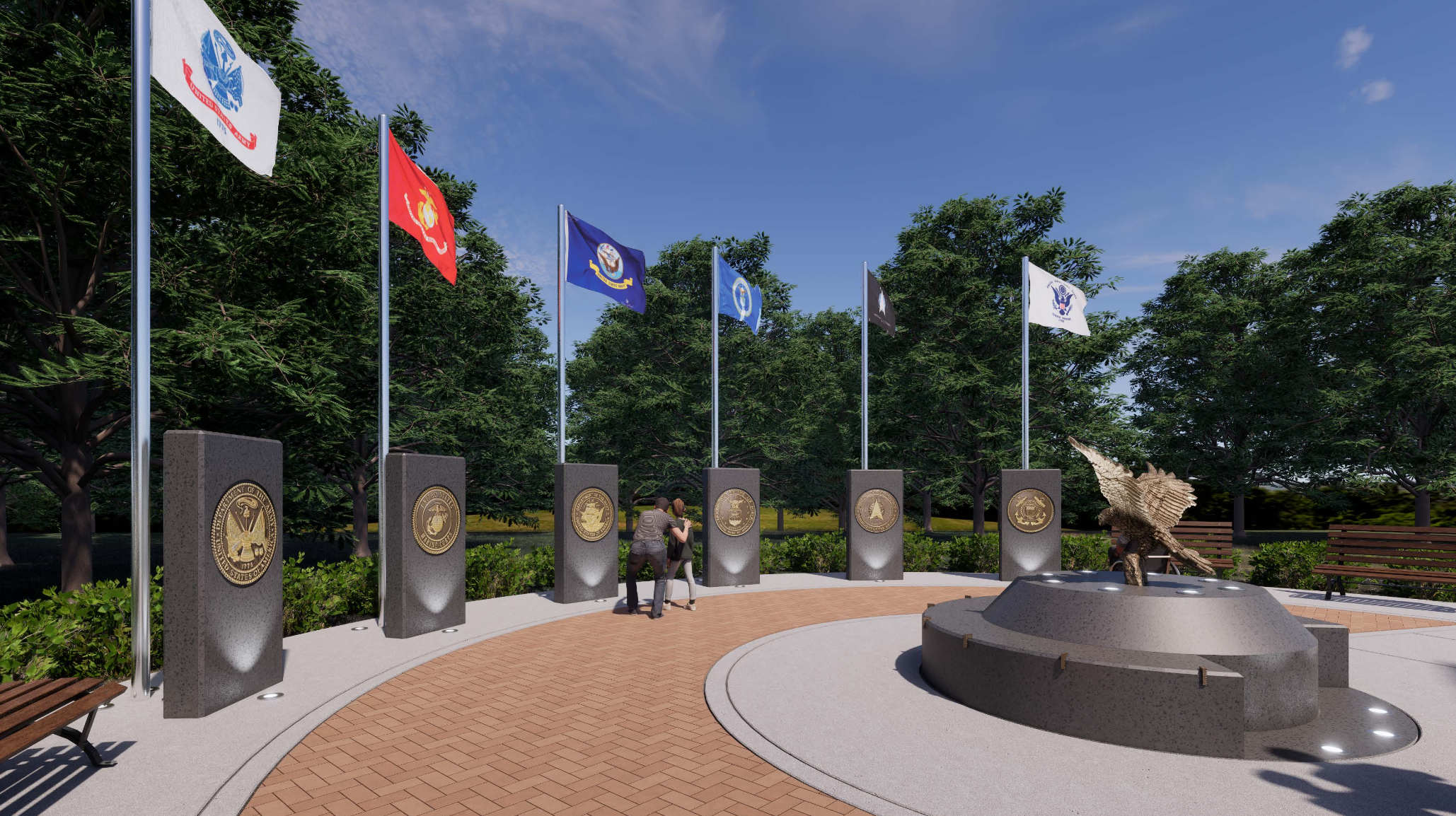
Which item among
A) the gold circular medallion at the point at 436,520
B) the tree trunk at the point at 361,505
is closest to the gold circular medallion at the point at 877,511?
the gold circular medallion at the point at 436,520

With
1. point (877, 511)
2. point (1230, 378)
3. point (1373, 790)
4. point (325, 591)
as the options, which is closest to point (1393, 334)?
point (1230, 378)

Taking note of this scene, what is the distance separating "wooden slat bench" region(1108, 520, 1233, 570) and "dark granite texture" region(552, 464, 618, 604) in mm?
12435

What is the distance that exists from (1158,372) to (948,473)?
1573 centimetres

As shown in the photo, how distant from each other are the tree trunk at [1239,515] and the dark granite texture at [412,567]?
114 ft

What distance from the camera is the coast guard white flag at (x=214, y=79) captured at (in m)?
6.59

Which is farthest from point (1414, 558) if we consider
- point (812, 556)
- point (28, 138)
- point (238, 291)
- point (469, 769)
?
point (28, 138)

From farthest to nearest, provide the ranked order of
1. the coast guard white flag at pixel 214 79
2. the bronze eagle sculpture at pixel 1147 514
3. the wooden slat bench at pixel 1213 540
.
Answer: the wooden slat bench at pixel 1213 540 < the bronze eagle sculpture at pixel 1147 514 < the coast guard white flag at pixel 214 79

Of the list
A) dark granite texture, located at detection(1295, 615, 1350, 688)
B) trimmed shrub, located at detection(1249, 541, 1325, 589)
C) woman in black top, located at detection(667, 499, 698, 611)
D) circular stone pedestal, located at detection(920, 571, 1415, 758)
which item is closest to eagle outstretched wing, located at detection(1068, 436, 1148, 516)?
circular stone pedestal, located at detection(920, 571, 1415, 758)

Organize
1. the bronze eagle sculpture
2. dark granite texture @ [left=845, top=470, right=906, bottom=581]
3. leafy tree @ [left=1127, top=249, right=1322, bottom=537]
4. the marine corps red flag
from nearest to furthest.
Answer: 1. the bronze eagle sculpture
2. the marine corps red flag
3. dark granite texture @ [left=845, top=470, right=906, bottom=581]
4. leafy tree @ [left=1127, top=249, right=1322, bottom=537]

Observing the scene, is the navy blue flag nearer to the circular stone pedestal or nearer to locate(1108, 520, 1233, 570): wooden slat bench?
the circular stone pedestal

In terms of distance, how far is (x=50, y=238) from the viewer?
12703mm

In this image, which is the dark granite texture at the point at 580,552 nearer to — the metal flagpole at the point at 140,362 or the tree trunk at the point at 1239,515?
the metal flagpole at the point at 140,362

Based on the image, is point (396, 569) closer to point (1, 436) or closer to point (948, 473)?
point (1, 436)

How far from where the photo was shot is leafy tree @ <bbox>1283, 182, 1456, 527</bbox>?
22359 mm
